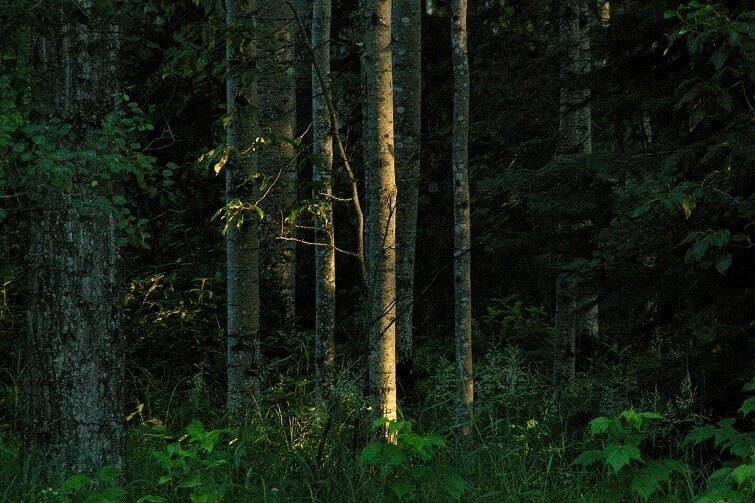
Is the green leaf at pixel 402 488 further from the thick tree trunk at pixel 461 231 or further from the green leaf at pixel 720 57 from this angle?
the green leaf at pixel 720 57

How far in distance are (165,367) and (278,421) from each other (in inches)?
135

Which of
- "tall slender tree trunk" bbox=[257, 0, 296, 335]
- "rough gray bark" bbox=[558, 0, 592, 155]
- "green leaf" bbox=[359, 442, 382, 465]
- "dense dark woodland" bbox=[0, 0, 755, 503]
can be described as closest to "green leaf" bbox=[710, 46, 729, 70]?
"dense dark woodland" bbox=[0, 0, 755, 503]

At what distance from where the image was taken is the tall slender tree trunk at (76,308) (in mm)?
6379

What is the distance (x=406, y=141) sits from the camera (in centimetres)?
1066

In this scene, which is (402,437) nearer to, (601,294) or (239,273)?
(601,294)

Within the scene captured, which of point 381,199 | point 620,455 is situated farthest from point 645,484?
point 381,199

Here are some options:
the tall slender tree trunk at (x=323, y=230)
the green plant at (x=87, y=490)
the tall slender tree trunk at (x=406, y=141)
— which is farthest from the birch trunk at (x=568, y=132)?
the green plant at (x=87, y=490)

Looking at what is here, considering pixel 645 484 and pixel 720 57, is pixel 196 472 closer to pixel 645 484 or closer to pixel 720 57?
pixel 645 484

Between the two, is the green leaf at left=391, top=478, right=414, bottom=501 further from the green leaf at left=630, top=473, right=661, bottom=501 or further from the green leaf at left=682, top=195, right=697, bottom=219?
the green leaf at left=682, top=195, right=697, bottom=219

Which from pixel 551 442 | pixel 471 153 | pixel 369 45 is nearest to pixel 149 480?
pixel 551 442

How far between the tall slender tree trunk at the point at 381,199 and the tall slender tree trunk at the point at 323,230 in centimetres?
93

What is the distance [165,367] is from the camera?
1109 centimetres

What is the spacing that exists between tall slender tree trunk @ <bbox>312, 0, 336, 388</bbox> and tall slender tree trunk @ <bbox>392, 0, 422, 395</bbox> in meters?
0.93

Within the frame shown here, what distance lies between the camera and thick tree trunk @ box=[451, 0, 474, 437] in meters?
7.63
